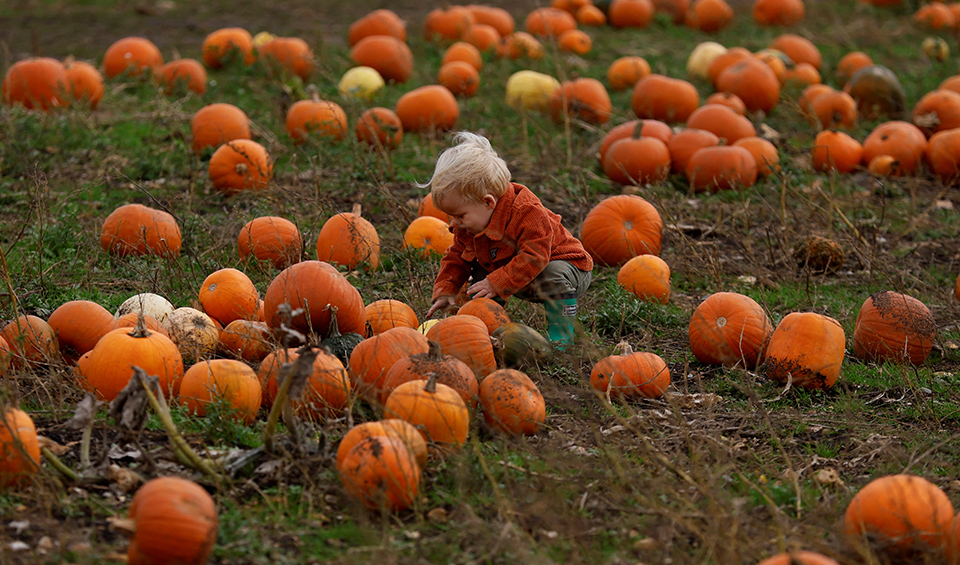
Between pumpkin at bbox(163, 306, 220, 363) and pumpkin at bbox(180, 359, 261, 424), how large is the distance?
437mm

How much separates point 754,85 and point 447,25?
14.0ft

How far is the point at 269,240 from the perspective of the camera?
5957 mm

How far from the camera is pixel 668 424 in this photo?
4215 mm

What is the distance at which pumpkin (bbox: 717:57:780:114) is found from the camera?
9.70 metres

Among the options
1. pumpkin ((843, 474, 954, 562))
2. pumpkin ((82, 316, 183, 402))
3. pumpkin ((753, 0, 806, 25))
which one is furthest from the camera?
pumpkin ((753, 0, 806, 25))

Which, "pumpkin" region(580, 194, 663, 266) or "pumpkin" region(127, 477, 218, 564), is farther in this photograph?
"pumpkin" region(580, 194, 663, 266)

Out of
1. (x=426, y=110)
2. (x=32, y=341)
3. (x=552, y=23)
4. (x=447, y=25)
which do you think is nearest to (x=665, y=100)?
(x=426, y=110)

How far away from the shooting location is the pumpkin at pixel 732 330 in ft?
16.0

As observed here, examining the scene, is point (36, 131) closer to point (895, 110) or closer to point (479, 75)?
point (479, 75)

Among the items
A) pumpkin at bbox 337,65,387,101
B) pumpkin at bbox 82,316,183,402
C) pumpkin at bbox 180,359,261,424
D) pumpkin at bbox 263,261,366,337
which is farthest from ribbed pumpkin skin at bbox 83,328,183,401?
pumpkin at bbox 337,65,387,101

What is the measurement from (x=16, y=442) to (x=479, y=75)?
8163 millimetres

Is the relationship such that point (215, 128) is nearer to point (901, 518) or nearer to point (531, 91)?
point (531, 91)

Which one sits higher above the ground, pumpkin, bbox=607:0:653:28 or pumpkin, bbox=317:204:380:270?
pumpkin, bbox=607:0:653:28

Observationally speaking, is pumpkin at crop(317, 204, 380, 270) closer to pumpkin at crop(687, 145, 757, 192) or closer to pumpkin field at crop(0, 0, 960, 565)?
pumpkin field at crop(0, 0, 960, 565)
